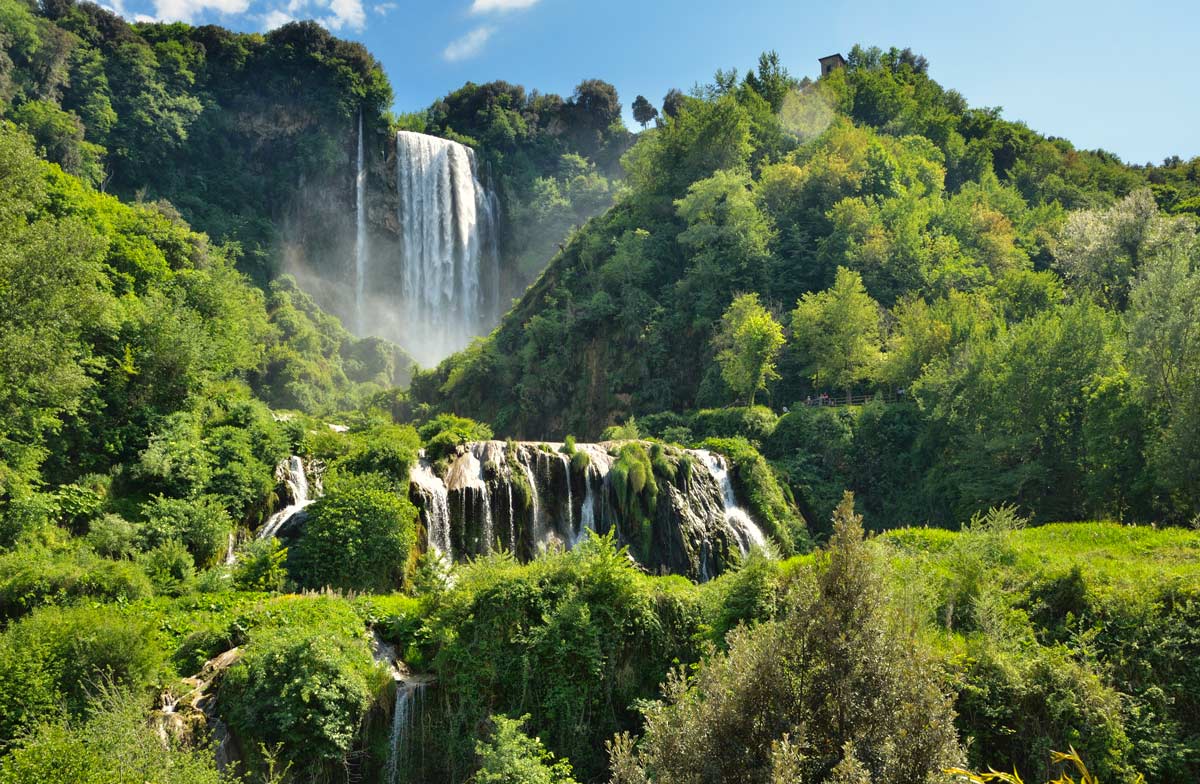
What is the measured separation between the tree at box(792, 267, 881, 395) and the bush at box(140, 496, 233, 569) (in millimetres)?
30619

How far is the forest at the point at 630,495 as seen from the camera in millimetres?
11250

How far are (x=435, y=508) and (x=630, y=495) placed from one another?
275 inches

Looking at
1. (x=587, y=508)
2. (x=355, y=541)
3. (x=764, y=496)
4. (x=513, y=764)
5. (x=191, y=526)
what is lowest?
(x=513, y=764)

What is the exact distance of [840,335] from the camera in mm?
40281

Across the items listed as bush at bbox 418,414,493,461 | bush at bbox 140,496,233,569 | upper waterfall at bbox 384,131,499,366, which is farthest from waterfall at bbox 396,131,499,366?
bush at bbox 140,496,233,569

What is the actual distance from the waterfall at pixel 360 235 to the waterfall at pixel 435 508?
162 feet

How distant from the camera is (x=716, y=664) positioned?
30.5 ft

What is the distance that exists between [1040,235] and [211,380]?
5638 centimetres

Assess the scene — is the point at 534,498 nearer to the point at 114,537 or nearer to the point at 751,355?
the point at 114,537

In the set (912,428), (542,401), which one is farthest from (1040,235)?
(542,401)

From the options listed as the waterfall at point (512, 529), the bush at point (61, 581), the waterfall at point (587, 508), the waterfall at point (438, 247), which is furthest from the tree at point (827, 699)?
the waterfall at point (438, 247)

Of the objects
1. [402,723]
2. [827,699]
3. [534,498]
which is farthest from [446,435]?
[827,699]

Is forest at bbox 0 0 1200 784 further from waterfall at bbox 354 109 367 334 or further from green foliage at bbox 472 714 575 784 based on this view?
waterfall at bbox 354 109 367 334

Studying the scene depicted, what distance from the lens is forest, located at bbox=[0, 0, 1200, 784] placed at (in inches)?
443
